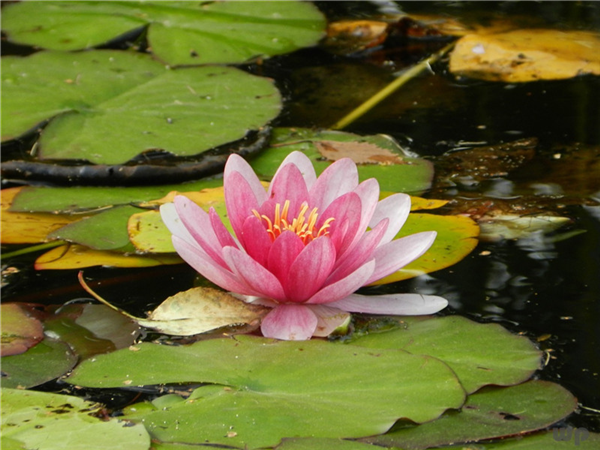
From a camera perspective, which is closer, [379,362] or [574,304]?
[379,362]

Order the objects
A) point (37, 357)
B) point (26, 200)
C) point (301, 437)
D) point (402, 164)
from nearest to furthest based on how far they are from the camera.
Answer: point (301, 437)
point (37, 357)
point (26, 200)
point (402, 164)

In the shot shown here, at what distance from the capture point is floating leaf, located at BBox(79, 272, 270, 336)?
4.41ft

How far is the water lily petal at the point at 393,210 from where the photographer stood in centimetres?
147

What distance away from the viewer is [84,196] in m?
1.95

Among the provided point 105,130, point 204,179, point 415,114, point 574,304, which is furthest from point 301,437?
point 415,114

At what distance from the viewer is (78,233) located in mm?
1710

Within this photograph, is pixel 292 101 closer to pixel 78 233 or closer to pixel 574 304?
pixel 78 233

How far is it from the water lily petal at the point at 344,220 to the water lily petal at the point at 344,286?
0.09m

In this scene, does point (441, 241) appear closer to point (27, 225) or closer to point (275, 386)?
point (275, 386)

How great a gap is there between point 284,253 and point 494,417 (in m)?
0.46

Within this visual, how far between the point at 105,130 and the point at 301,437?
4.85 feet

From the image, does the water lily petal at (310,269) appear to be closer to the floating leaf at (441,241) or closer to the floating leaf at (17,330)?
the floating leaf at (441,241)

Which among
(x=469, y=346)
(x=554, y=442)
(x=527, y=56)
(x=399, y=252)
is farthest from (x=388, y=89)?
(x=554, y=442)

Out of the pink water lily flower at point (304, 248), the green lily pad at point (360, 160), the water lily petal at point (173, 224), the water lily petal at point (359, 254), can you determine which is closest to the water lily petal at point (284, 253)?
the pink water lily flower at point (304, 248)
